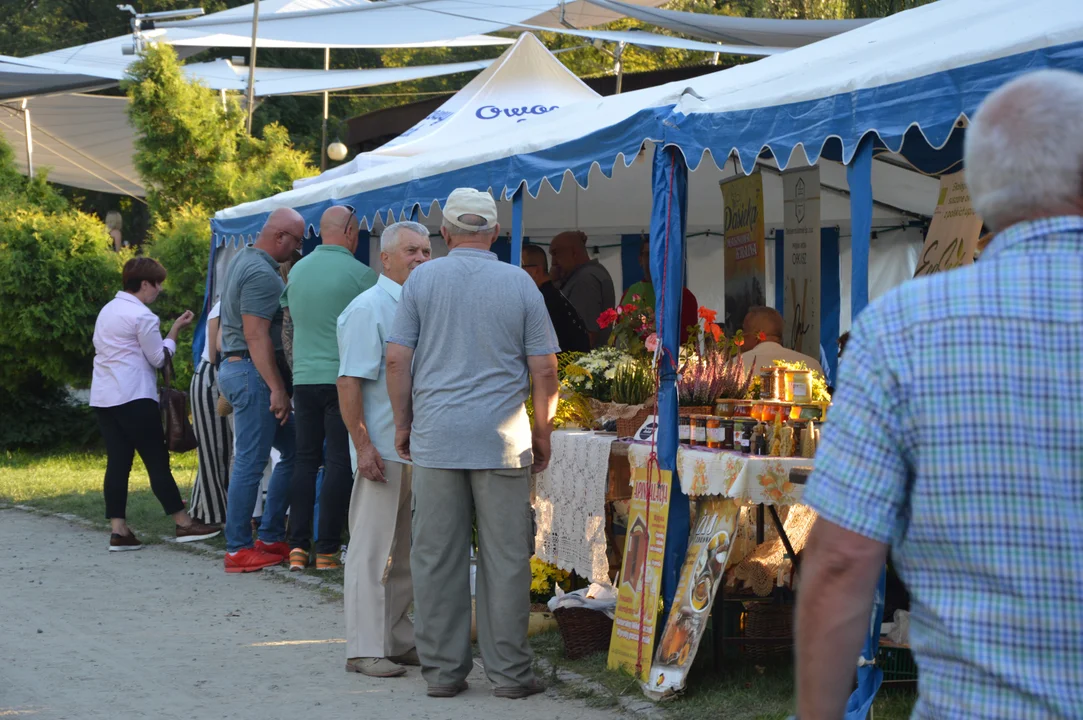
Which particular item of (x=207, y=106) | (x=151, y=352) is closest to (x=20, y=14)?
(x=207, y=106)

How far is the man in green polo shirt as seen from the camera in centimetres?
678

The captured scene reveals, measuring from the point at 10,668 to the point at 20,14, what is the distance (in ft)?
111

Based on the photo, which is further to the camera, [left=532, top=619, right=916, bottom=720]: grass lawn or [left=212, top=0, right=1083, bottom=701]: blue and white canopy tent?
A: [left=532, top=619, right=916, bottom=720]: grass lawn

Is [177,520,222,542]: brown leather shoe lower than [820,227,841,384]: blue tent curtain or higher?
lower

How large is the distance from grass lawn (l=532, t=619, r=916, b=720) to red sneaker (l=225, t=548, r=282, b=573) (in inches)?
109

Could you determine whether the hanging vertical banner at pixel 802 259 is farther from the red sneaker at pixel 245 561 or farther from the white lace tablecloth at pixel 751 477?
the red sneaker at pixel 245 561

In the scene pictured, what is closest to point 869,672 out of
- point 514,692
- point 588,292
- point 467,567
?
point 514,692

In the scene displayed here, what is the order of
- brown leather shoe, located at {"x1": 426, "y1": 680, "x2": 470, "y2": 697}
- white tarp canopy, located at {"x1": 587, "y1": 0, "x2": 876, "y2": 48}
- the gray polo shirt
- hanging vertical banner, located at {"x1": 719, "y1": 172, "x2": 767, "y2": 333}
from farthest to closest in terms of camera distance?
white tarp canopy, located at {"x1": 587, "y1": 0, "x2": 876, "y2": 48} → the gray polo shirt → hanging vertical banner, located at {"x1": 719, "y1": 172, "x2": 767, "y2": 333} → brown leather shoe, located at {"x1": 426, "y1": 680, "x2": 470, "y2": 697}

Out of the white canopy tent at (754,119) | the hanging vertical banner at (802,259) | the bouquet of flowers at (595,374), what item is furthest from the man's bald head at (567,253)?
the bouquet of flowers at (595,374)

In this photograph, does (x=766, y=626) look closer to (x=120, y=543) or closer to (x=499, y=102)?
(x=120, y=543)

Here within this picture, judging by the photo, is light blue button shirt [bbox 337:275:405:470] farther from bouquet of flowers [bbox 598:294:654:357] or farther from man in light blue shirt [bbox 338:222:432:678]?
bouquet of flowers [bbox 598:294:654:357]

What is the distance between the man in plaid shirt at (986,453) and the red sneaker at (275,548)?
647 cm

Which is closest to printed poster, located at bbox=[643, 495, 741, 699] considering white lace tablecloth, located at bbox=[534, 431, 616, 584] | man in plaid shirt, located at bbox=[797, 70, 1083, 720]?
white lace tablecloth, located at bbox=[534, 431, 616, 584]

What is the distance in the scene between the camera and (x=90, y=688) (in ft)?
16.6
